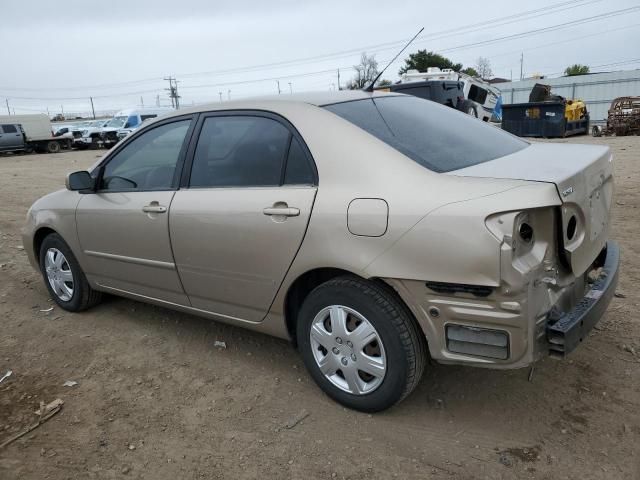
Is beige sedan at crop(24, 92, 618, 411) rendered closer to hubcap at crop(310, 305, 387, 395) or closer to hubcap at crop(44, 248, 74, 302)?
hubcap at crop(310, 305, 387, 395)

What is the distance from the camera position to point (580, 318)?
2.43m

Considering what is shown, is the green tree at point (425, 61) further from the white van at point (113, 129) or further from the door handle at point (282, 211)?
the door handle at point (282, 211)

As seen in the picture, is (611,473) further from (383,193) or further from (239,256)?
(239,256)

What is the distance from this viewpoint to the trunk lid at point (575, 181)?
241 centimetres

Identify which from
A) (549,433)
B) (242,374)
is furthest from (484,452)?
(242,374)

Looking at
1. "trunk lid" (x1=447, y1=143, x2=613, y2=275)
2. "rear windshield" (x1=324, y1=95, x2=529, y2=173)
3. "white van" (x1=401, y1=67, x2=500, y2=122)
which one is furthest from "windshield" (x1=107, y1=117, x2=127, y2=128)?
"trunk lid" (x1=447, y1=143, x2=613, y2=275)

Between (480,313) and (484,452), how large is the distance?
0.73m

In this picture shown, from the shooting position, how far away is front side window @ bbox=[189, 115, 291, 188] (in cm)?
304

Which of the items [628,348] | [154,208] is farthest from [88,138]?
[628,348]

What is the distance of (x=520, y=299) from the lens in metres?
2.23

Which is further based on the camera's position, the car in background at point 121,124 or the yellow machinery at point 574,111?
the car in background at point 121,124

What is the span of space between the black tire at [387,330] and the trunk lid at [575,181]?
0.70m

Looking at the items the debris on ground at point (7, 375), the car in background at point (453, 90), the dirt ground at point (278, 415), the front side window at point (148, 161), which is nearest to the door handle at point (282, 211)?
the front side window at point (148, 161)

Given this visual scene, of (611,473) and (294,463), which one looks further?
(294,463)
